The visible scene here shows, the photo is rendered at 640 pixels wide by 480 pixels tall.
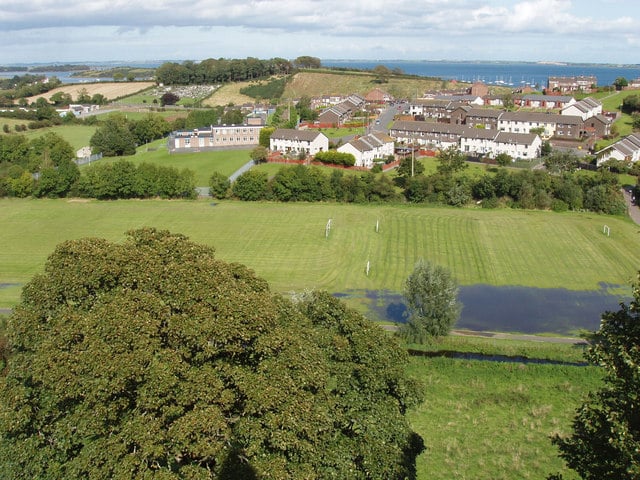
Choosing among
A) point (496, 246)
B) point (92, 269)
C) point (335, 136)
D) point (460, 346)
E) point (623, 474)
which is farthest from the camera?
point (335, 136)

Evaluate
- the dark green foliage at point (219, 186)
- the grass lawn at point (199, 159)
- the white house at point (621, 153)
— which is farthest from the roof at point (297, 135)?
the white house at point (621, 153)

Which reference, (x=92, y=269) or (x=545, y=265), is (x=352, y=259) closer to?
(x=545, y=265)

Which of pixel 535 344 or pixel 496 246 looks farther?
pixel 496 246

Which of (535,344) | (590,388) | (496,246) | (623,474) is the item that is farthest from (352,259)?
(623,474)

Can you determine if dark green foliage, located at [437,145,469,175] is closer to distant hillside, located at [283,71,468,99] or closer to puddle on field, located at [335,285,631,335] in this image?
puddle on field, located at [335,285,631,335]

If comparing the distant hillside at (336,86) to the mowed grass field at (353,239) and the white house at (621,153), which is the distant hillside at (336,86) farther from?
the mowed grass field at (353,239)
